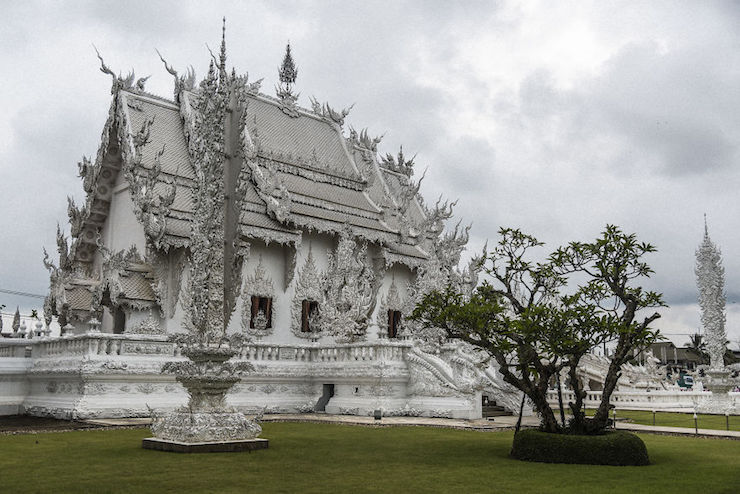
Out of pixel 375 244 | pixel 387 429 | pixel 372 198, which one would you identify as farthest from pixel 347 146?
pixel 387 429

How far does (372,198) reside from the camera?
25125 mm

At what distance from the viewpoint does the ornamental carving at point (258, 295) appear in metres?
20.0

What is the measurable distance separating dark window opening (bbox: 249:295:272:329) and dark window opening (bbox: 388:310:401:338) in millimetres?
4659

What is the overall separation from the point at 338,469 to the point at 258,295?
13161mm

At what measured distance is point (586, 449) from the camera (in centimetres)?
825

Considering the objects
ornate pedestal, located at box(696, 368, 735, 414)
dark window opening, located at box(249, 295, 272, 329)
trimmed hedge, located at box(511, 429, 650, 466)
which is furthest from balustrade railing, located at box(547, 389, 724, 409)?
trimmed hedge, located at box(511, 429, 650, 466)

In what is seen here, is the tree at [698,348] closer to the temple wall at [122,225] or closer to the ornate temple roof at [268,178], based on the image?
the ornate temple roof at [268,178]

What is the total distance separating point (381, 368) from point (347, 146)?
38.4ft

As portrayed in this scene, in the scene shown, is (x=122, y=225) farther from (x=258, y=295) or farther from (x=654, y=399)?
(x=654, y=399)

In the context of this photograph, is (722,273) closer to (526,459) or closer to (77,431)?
(526,459)

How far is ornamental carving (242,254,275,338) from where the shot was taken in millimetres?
19969

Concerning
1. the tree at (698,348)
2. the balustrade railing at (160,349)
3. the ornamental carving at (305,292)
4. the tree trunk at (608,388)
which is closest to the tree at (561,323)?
the tree trunk at (608,388)

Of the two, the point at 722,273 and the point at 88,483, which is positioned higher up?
the point at 722,273

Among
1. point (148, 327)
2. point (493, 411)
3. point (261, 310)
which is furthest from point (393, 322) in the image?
point (148, 327)
